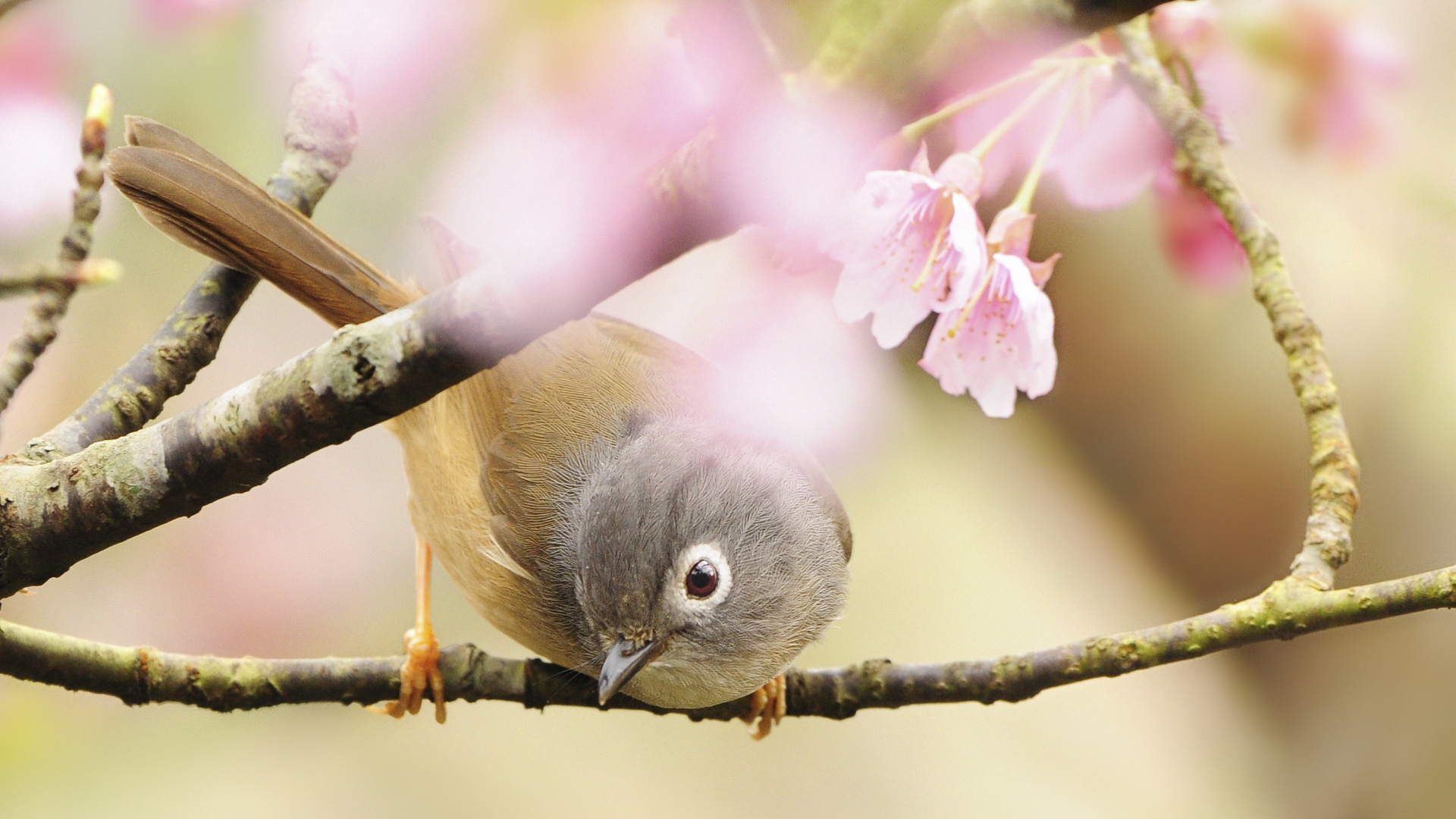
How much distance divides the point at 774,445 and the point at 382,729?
1.71 meters

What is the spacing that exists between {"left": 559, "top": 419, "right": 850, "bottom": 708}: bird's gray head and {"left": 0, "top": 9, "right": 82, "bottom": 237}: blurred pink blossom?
2.61 ft

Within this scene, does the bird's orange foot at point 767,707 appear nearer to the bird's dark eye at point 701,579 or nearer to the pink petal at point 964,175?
the bird's dark eye at point 701,579

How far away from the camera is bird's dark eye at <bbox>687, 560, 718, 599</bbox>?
3.82 ft

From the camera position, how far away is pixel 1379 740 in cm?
287

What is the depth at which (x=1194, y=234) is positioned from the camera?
1.25 m

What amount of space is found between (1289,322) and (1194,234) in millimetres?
286

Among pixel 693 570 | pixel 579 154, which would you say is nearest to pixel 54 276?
pixel 579 154

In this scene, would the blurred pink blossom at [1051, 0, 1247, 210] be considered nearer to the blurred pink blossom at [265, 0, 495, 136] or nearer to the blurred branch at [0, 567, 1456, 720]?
the blurred branch at [0, 567, 1456, 720]

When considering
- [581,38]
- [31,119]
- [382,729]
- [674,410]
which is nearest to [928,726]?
[382,729]

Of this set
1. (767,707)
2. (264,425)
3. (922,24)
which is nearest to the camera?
(922,24)

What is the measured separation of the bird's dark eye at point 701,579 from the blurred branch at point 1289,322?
1.80 feet

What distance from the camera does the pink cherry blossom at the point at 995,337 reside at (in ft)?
2.86

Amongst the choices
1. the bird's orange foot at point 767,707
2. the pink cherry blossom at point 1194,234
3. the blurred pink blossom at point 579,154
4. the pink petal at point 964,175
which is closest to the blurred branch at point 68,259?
the blurred pink blossom at point 579,154

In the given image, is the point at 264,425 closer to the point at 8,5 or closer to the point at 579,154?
the point at 8,5
